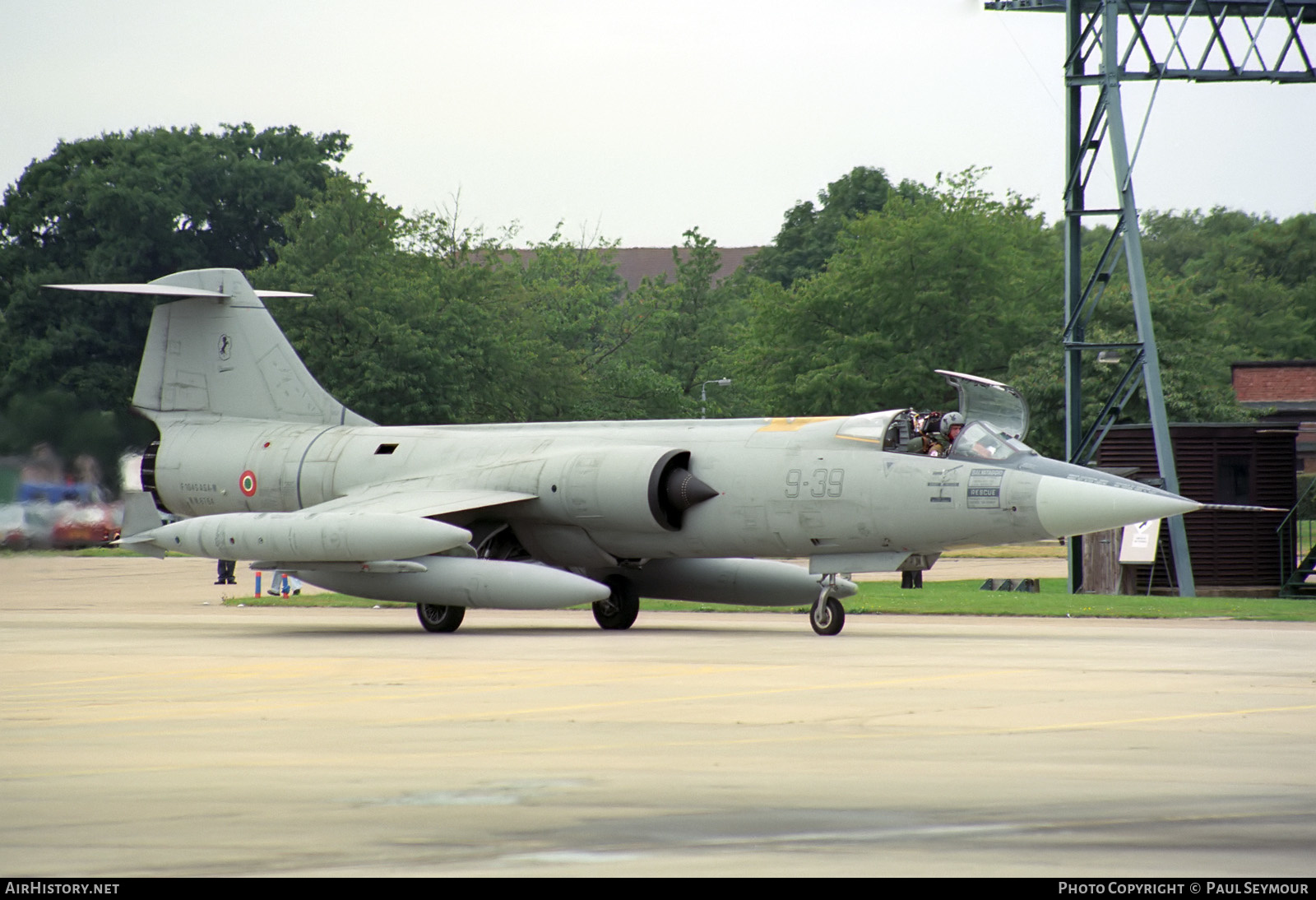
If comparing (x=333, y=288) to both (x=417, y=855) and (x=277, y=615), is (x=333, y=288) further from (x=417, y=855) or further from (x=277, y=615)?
(x=417, y=855)

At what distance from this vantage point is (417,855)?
641 cm

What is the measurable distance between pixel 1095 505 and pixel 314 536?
30.9 feet

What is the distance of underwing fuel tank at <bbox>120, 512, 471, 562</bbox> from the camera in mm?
20484

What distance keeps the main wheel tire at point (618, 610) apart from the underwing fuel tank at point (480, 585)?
200 centimetres

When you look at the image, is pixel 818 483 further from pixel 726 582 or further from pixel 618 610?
pixel 618 610

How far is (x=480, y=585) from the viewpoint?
20562 mm

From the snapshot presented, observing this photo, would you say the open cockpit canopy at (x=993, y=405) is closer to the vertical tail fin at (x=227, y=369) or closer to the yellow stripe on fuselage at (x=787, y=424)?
the yellow stripe on fuselage at (x=787, y=424)

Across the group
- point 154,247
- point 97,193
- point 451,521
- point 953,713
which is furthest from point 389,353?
point 953,713

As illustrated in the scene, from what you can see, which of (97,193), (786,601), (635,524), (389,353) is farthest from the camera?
(389,353)

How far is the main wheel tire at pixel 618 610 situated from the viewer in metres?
22.8

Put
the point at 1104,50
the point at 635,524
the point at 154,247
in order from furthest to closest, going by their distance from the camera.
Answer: the point at 154,247 < the point at 1104,50 < the point at 635,524

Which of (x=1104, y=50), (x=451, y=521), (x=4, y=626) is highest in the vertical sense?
(x=1104, y=50)

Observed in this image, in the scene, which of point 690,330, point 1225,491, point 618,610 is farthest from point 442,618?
point 690,330

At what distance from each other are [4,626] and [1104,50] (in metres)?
21.1
